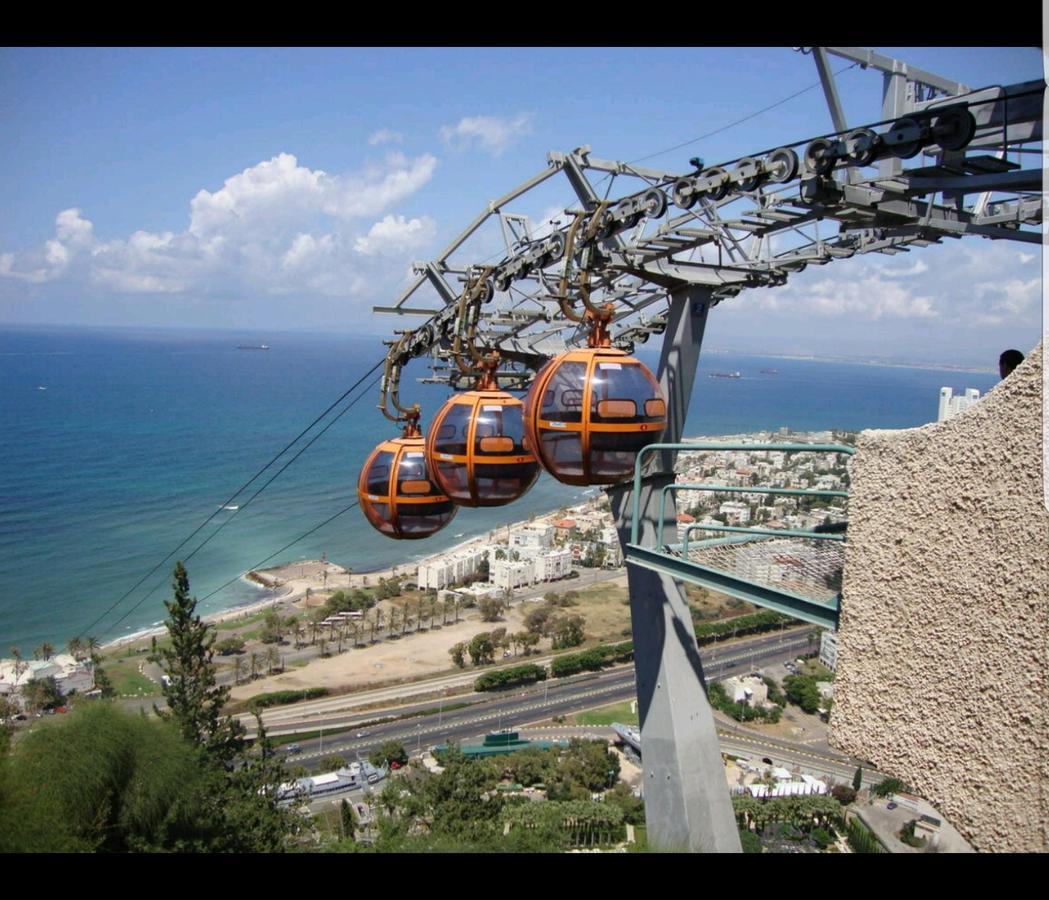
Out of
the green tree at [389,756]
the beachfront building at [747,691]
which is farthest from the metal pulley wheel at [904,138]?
the beachfront building at [747,691]

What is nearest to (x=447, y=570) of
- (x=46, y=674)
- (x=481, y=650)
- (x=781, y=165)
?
(x=481, y=650)

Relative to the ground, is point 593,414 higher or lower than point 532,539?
higher

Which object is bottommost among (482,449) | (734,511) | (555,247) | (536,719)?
(536,719)

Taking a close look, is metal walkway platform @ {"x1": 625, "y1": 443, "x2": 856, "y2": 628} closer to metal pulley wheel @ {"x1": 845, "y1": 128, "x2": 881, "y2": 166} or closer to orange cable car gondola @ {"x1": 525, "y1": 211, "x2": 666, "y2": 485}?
orange cable car gondola @ {"x1": 525, "y1": 211, "x2": 666, "y2": 485}

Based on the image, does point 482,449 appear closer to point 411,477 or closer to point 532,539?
point 411,477

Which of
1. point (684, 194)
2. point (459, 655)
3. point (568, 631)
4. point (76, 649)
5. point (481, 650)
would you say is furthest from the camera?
point (568, 631)

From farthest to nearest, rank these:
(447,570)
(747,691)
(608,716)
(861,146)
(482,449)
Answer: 1. (447,570)
2. (747,691)
3. (608,716)
4. (482,449)
5. (861,146)

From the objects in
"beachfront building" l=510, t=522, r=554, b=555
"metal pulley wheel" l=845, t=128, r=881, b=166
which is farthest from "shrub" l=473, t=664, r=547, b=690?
"metal pulley wheel" l=845, t=128, r=881, b=166

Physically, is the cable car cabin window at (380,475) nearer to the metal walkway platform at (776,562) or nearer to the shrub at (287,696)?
the metal walkway platform at (776,562)
